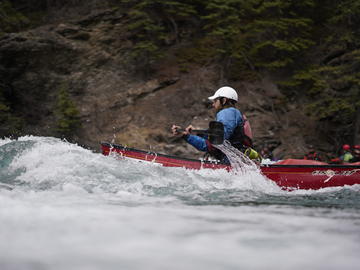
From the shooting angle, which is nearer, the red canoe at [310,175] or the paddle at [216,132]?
the red canoe at [310,175]

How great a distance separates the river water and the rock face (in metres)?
9.82

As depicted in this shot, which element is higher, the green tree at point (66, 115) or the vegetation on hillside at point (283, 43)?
the vegetation on hillside at point (283, 43)

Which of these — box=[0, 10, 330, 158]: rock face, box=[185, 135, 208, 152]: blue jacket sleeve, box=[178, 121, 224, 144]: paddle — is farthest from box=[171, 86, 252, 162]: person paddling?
box=[0, 10, 330, 158]: rock face

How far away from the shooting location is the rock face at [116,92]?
53.3 ft

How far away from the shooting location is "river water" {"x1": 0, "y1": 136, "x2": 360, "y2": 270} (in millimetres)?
2311

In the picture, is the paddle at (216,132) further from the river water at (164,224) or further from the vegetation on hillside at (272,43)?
the vegetation on hillside at (272,43)

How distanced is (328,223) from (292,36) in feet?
51.3

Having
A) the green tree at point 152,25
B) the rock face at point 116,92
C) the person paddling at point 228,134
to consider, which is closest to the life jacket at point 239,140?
the person paddling at point 228,134

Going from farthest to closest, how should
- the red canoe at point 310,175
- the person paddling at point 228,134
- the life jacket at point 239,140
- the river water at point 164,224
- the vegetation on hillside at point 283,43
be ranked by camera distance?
1. the vegetation on hillside at point 283,43
2. the life jacket at point 239,140
3. the person paddling at point 228,134
4. the red canoe at point 310,175
5. the river water at point 164,224

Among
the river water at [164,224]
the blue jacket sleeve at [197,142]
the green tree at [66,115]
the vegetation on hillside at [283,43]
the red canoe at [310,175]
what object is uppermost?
the vegetation on hillside at [283,43]

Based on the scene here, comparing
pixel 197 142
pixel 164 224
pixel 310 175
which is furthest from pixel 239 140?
pixel 164 224

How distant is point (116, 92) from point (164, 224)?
1569 cm

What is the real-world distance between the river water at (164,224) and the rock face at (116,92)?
9823 millimetres

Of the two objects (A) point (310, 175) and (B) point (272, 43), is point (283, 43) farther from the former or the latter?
(A) point (310, 175)
